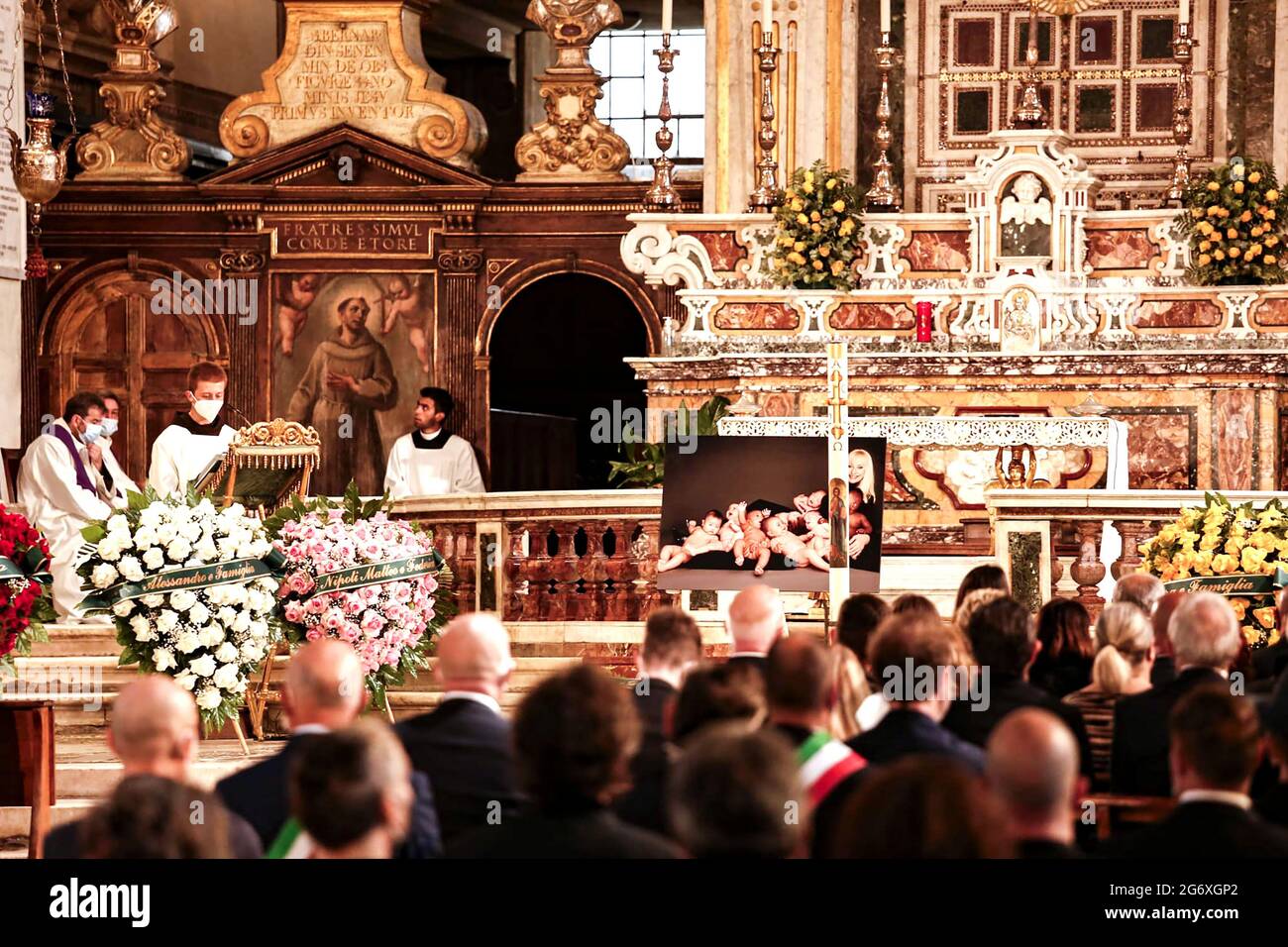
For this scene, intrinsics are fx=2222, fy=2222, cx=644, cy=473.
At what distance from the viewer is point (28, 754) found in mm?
8375

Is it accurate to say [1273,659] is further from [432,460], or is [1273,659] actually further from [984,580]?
[432,460]

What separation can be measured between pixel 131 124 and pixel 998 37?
23.2ft

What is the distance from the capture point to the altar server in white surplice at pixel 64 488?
12.9 metres

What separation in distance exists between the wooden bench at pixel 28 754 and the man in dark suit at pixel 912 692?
12.5 ft

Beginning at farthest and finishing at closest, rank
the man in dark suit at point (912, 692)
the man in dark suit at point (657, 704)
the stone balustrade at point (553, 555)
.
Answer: the stone balustrade at point (553, 555) < the man in dark suit at point (912, 692) < the man in dark suit at point (657, 704)

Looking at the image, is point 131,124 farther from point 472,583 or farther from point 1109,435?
point 1109,435

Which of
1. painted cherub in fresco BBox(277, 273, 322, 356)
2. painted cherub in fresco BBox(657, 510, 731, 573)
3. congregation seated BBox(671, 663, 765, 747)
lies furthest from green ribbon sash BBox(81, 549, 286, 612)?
painted cherub in fresco BBox(277, 273, 322, 356)

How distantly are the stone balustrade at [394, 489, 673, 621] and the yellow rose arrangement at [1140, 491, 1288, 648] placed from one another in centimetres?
299

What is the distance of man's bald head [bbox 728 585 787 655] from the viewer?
21.4 ft

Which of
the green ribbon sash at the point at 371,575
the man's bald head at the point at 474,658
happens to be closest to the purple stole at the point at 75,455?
the green ribbon sash at the point at 371,575

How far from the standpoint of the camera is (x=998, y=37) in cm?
1680

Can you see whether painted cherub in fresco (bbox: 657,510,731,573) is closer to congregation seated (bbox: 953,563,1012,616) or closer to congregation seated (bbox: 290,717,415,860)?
congregation seated (bbox: 953,563,1012,616)

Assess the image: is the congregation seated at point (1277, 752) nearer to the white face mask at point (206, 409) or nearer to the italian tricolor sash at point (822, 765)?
the italian tricolor sash at point (822, 765)

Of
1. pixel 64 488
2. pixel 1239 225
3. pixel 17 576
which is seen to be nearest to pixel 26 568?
pixel 17 576
